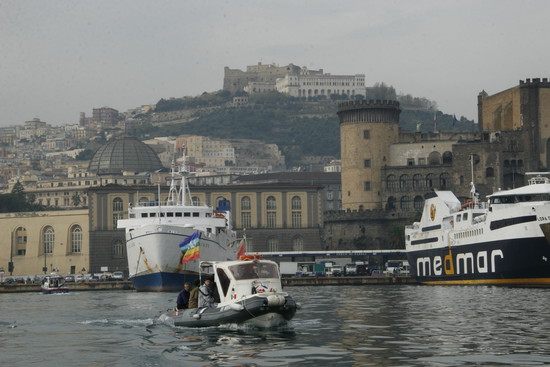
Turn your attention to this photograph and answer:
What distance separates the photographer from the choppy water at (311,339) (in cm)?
3075

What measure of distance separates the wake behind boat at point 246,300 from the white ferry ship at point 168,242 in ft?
150

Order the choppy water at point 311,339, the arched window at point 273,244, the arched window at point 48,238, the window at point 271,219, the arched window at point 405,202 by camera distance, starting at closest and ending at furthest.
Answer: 1. the choppy water at point 311,339
2. the arched window at point 405,202
3. the arched window at point 273,244
4. the window at point 271,219
5. the arched window at point 48,238

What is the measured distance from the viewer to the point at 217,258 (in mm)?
92375

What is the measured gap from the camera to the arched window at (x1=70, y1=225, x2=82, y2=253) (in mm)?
163375

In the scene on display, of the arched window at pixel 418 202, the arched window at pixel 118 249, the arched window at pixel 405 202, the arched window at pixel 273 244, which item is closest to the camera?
the arched window at pixel 418 202

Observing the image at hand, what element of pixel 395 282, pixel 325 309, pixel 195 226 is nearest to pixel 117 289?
pixel 195 226

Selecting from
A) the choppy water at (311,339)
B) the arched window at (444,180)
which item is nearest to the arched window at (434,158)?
the arched window at (444,180)

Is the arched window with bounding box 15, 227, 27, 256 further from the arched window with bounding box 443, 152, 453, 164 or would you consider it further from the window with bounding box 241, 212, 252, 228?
the arched window with bounding box 443, 152, 453, 164

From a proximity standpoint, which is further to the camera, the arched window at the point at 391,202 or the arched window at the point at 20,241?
the arched window at the point at 20,241

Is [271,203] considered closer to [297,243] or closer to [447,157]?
[297,243]

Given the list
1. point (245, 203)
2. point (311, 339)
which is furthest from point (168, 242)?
point (245, 203)

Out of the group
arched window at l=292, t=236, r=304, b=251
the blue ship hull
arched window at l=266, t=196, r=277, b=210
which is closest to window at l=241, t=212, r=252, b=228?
arched window at l=266, t=196, r=277, b=210

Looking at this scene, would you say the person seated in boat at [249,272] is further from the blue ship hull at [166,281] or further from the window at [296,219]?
the window at [296,219]

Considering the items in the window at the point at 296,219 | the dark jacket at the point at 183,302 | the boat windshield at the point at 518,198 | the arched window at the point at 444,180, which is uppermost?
the arched window at the point at 444,180
